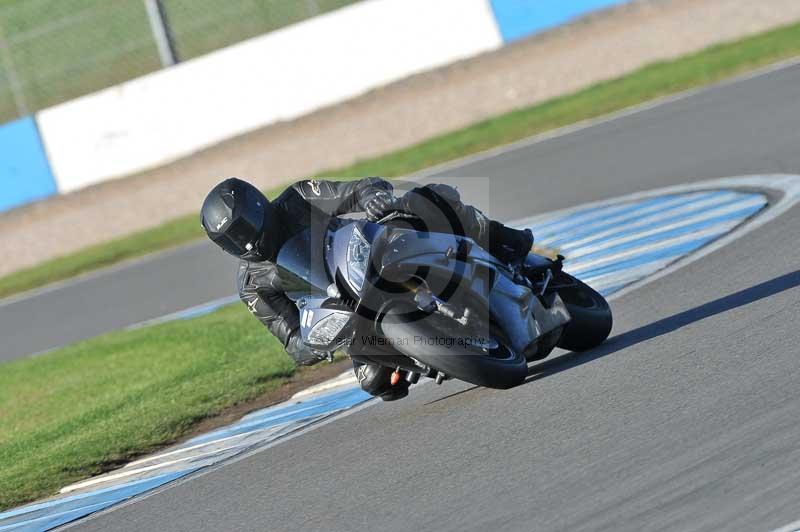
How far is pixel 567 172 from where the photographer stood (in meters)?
13.4

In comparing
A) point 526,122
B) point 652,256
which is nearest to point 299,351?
point 652,256

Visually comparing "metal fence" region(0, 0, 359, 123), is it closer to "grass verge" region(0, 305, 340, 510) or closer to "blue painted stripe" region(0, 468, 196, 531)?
Result: "grass verge" region(0, 305, 340, 510)

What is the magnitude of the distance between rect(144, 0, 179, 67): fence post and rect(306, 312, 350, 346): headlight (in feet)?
48.0

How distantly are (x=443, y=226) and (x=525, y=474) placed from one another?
1.65m

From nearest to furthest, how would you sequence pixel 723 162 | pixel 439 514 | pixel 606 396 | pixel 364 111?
1. pixel 439 514
2. pixel 606 396
3. pixel 723 162
4. pixel 364 111

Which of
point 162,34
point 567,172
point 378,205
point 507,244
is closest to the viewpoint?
point 378,205

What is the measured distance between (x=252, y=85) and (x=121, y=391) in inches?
383

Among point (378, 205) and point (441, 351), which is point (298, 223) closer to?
point (378, 205)

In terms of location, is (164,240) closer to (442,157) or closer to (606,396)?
(442,157)

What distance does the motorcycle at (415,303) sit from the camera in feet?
18.1

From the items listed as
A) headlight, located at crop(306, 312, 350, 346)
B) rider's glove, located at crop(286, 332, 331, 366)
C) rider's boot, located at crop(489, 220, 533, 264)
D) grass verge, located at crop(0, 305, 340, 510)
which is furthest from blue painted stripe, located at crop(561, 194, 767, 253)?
headlight, located at crop(306, 312, 350, 346)

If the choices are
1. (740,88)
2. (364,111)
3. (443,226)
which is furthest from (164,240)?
(443,226)

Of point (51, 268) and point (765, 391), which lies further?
point (51, 268)

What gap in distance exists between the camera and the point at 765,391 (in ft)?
16.8
